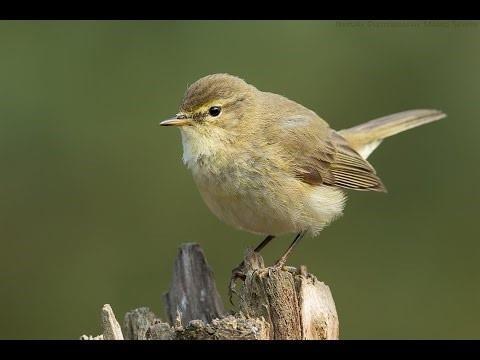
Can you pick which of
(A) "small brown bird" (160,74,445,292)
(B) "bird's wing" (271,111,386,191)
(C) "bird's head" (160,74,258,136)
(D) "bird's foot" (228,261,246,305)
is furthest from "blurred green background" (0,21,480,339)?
(C) "bird's head" (160,74,258,136)

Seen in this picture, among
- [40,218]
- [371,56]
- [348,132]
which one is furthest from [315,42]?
[40,218]

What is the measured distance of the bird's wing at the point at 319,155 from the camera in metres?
6.96

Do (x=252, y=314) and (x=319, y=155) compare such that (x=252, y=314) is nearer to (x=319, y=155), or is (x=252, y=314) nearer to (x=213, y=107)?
(x=213, y=107)

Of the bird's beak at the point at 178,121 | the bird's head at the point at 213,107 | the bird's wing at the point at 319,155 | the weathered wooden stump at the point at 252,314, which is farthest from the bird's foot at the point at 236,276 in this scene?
the bird's beak at the point at 178,121

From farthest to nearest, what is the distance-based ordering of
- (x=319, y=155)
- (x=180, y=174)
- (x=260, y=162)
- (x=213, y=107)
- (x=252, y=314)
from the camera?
1. (x=180, y=174)
2. (x=319, y=155)
3. (x=213, y=107)
4. (x=260, y=162)
5. (x=252, y=314)

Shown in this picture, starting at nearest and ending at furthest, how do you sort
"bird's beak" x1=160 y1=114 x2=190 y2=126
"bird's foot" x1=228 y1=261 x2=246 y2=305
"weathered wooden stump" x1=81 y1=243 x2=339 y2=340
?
"weathered wooden stump" x1=81 y1=243 x2=339 y2=340, "bird's foot" x1=228 y1=261 x2=246 y2=305, "bird's beak" x1=160 y1=114 x2=190 y2=126

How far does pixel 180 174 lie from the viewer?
8.72 metres

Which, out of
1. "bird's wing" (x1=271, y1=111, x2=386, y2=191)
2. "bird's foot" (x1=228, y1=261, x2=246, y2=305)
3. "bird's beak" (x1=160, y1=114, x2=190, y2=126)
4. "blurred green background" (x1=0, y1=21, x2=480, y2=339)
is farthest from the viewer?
"blurred green background" (x1=0, y1=21, x2=480, y2=339)

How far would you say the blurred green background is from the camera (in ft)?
27.1

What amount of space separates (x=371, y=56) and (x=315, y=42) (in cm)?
62

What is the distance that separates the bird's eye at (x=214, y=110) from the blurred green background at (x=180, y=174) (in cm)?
182

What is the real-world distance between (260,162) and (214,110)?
0.58m

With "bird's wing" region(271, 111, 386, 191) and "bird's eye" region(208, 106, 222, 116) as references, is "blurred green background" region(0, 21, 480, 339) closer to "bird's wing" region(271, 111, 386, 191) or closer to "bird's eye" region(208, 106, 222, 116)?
"bird's wing" region(271, 111, 386, 191)

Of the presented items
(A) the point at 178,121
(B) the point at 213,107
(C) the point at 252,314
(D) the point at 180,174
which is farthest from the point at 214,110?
(D) the point at 180,174
